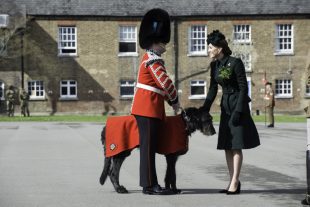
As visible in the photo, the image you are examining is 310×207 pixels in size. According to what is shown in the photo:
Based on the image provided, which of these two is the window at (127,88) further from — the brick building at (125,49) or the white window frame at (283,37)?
the white window frame at (283,37)

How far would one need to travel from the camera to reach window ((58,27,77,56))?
1752 inches

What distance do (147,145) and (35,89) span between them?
36261 millimetres

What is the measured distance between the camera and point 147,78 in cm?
884

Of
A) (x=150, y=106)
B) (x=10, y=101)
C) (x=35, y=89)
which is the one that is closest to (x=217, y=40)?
(x=150, y=106)

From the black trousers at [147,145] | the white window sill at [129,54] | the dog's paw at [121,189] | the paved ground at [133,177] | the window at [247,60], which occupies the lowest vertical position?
the paved ground at [133,177]

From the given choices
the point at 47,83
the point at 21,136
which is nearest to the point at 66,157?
the point at 21,136

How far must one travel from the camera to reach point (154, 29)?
916cm

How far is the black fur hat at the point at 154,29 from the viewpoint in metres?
9.12

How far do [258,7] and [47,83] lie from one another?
13.7m

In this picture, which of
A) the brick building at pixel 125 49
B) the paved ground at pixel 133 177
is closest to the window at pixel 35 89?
the brick building at pixel 125 49

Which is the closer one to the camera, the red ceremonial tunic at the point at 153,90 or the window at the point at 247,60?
the red ceremonial tunic at the point at 153,90

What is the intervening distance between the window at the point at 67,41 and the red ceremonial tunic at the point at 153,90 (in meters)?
36.1

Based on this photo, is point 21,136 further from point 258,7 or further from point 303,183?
point 258,7

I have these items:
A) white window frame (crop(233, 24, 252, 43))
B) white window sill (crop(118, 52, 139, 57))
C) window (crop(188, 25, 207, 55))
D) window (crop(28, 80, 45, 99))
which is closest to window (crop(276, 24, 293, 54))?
white window frame (crop(233, 24, 252, 43))
